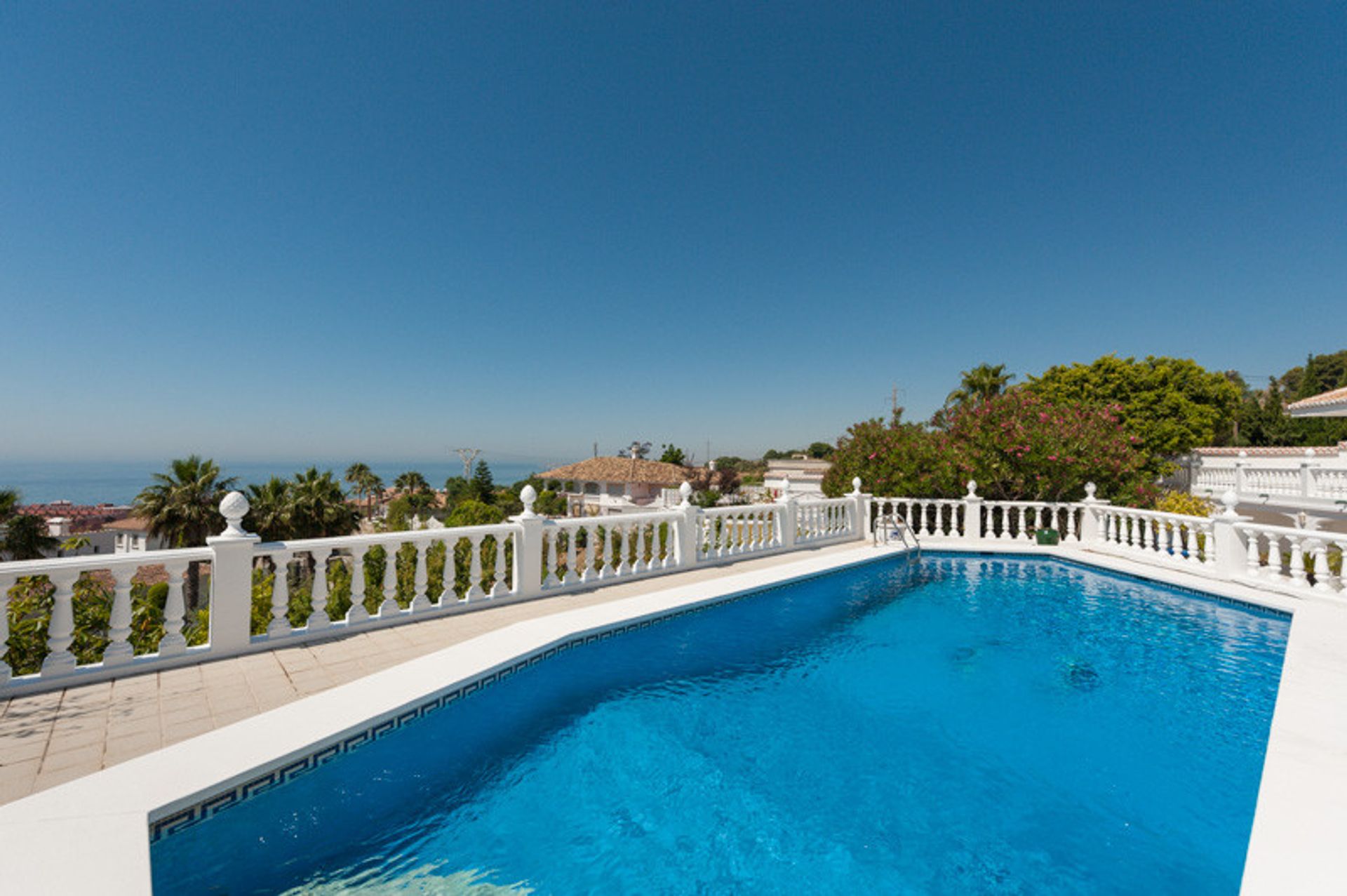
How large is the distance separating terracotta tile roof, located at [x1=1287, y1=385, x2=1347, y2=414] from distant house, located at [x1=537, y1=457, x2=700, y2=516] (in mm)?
36617

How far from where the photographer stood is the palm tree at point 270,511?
27.9m

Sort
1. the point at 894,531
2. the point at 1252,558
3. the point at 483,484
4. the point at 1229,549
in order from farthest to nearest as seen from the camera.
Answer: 1. the point at 483,484
2. the point at 894,531
3. the point at 1229,549
4. the point at 1252,558

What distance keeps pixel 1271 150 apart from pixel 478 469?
61052mm

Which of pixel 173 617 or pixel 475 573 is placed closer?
pixel 173 617

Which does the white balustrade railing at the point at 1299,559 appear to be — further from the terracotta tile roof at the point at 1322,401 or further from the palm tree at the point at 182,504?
the palm tree at the point at 182,504

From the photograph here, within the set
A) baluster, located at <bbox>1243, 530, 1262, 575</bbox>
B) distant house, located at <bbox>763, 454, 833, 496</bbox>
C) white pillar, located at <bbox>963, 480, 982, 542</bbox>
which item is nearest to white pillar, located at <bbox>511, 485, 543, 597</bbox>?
white pillar, located at <bbox>963, 480, 982, 542</bbox>

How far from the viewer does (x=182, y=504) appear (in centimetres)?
2380

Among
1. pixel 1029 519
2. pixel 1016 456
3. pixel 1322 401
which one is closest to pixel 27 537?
pixel 1016 456

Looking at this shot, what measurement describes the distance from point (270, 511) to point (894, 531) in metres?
32.2

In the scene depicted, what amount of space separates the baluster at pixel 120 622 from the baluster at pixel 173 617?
20 centimetres

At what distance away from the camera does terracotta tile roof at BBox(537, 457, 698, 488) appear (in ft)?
169

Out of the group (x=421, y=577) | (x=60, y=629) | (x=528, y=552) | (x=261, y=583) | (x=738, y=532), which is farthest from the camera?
(x=738, y=532)

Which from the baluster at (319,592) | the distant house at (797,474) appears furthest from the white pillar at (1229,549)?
the distant house at (797,474)

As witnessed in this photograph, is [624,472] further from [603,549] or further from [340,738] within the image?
[340,738]
